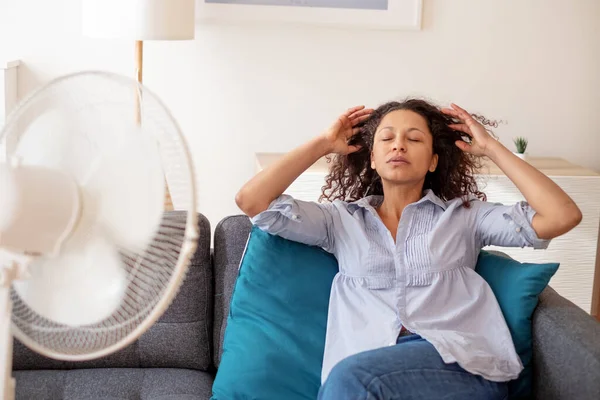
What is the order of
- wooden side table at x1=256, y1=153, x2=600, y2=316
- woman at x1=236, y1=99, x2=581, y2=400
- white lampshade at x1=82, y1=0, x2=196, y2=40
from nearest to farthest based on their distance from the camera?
woman at x1=236, y1=99, x2=581, y2=400, white lampshade at x1=82, y1=0, x2=196, y2=40, wooden side table at x1=256, y1=153, x2=600, y2=316

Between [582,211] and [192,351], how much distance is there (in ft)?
6.10

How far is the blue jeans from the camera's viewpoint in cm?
186

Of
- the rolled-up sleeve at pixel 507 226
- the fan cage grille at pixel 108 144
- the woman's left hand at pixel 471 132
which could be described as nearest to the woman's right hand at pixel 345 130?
the woman's left hand at pixel 471 132

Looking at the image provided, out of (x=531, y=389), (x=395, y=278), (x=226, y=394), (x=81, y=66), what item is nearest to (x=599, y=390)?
(x=531, y=389)

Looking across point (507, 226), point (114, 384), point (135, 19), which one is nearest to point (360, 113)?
point (507, 226)

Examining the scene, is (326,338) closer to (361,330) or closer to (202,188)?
(361,330)

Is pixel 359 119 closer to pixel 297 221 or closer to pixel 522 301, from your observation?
pixel 297 221

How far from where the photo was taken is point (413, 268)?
7.04 feet

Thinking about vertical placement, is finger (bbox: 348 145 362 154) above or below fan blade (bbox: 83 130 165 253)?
below

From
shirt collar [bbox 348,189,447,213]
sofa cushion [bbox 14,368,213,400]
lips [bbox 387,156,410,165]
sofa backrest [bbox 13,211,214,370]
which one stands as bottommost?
sofa cushion [bbox 14,368,213,400]

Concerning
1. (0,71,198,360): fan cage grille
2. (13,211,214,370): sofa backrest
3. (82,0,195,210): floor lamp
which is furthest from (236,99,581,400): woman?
(82,0,195,210): floor lamp

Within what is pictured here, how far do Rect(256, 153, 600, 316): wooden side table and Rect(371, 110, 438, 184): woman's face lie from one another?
3.55 ft

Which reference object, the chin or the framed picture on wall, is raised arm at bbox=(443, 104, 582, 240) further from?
the framed picture on wall

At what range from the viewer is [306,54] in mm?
3736
